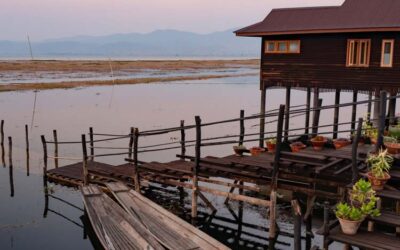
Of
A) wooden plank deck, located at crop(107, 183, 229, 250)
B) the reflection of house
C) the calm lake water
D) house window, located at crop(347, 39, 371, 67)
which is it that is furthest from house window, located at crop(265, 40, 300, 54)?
wooden plank deck, located at crop(107, 183, 229, 250)

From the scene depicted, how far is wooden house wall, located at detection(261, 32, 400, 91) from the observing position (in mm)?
22922

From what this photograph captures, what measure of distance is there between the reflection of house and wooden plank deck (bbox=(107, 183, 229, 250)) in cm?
1324

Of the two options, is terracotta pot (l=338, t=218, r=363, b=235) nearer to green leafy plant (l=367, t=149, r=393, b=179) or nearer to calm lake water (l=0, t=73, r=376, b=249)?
green leafy plant (l=367, t=149, r=393, b=179)

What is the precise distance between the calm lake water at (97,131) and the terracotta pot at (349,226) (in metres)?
6.84

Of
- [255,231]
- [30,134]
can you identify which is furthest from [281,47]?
[30,134]

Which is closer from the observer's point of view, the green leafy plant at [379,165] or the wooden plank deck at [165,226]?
the green leafy plant at [379,165]

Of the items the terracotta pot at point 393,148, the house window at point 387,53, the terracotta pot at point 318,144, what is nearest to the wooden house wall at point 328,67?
the house window at point 387,53

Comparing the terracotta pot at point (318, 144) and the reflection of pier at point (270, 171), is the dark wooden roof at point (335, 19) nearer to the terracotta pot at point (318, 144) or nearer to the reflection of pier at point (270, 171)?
the reflection of pier at point (270, 171)

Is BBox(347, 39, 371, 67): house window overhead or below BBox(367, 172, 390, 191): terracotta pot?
overhead

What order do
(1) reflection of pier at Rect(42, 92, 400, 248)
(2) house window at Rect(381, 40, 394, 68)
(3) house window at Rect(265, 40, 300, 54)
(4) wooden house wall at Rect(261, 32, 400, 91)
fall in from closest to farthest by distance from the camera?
(1) reflection of pier at Rect(42, 92, 400, 248) → (2) house window at Rect(381, 40, 394, 68) → (4) wooden house wall at Rect(261, 32, 400, 91) → (3) house window at Rect(265, 40, 300, 54)

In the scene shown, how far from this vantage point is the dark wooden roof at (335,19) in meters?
22.8

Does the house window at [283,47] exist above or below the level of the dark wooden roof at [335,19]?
below

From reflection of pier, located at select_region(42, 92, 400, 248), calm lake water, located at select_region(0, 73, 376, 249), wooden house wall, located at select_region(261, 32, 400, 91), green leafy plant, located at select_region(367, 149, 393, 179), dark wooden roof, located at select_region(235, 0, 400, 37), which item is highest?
dark wooden roof, located at select_region(235, 0, 400, 37)

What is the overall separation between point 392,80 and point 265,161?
986cm
